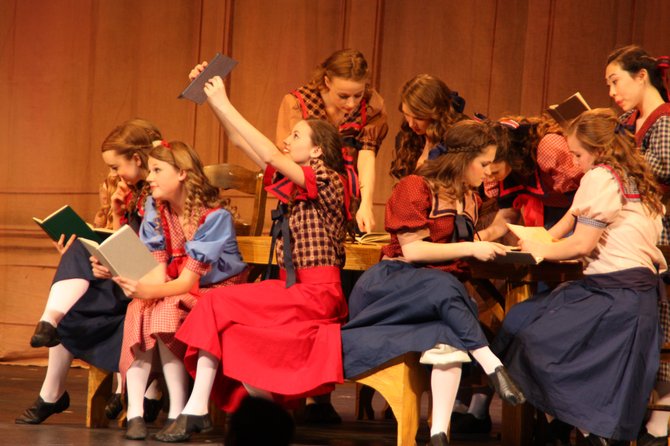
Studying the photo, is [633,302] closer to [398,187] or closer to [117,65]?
[398,187]

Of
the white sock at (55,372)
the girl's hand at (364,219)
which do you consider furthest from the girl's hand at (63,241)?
the girl's hand at (364,219)

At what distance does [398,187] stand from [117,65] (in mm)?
3417

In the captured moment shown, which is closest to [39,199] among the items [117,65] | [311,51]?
[117,65]

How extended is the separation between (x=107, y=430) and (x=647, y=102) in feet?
→ 7.61

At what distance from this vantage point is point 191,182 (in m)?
4.03

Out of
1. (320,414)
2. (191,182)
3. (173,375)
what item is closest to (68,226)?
(191,182)

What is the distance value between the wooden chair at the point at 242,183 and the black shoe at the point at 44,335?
3.34ft

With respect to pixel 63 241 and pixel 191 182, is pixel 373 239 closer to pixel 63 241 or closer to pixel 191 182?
pixel 191 182

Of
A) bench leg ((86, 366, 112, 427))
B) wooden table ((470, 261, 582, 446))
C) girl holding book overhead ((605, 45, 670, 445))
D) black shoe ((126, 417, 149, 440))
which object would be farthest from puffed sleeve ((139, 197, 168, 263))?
girl holding book overhead ((605, 45, 670, 445))

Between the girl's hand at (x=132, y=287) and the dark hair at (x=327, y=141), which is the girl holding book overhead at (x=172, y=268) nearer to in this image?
the girl's hand at (x=132, y=287)

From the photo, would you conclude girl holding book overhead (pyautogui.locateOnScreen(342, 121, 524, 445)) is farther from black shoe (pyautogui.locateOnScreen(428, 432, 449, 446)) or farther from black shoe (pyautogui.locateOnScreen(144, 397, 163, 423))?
black shoe (pyautogui.locateOnScreen(144, 397, 163, 423))

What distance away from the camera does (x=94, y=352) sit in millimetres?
4055

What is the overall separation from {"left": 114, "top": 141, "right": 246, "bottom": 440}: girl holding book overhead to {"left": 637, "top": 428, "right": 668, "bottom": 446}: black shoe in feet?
4.99

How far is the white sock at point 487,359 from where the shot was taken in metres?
3.35
